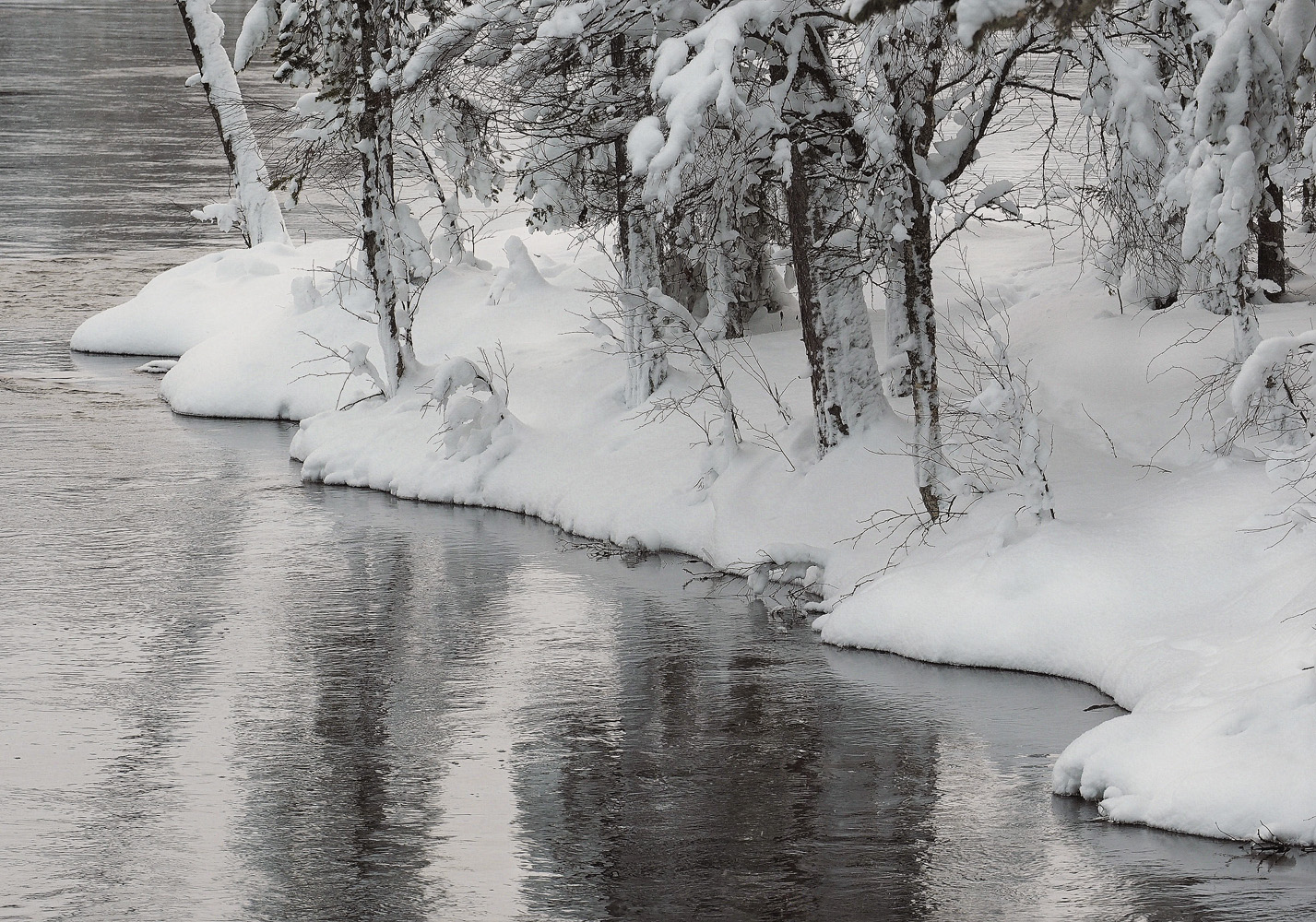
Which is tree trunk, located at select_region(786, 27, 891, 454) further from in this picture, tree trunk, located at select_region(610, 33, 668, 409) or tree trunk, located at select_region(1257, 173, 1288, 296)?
tree trunk, located at select_region(1257, 173, 1288, 296)

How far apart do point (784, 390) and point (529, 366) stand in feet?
11.3

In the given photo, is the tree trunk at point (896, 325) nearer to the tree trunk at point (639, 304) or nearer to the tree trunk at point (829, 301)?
the tree trunk at point (829, 301)

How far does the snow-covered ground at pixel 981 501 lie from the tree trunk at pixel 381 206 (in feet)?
1.60

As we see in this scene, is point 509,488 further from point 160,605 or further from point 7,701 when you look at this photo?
point 7,701

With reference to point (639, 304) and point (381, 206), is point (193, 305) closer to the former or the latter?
point (381, 206)

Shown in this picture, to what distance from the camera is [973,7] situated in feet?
25.8

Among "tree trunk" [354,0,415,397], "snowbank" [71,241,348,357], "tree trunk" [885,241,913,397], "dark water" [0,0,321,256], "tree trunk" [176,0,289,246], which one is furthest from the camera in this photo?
"dark water" [0,0,321,256]

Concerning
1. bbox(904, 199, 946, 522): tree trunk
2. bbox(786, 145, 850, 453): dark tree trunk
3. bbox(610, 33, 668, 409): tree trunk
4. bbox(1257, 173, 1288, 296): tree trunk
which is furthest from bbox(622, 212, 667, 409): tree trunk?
bbox(1257, 173, 1288, 296): tree trunk

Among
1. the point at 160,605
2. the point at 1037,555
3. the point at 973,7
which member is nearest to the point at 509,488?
the point at 160,605

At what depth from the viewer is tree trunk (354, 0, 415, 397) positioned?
19891 mm

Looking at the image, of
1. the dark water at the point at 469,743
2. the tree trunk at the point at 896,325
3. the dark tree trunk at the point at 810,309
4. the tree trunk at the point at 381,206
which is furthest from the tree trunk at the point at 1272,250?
the tree trunk at the point at 381,206

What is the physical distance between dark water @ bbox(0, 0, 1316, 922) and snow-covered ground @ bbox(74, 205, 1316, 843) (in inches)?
14.7

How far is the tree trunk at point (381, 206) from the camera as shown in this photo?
19891mm

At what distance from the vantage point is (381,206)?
20.3 meters
